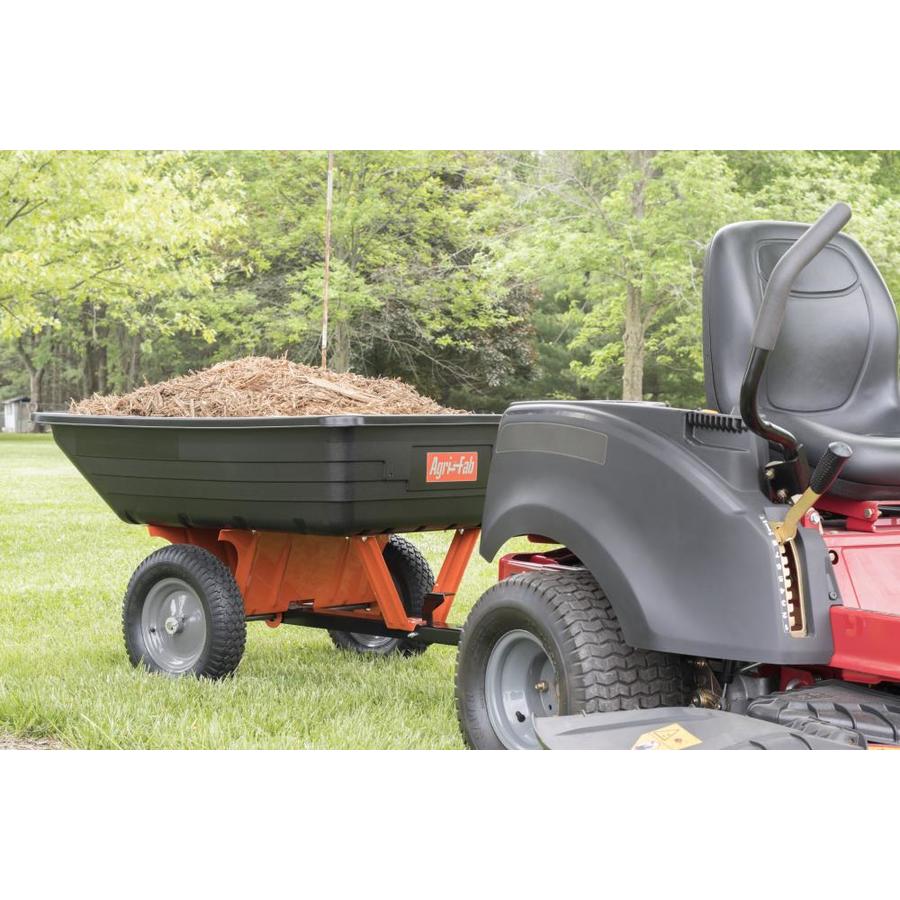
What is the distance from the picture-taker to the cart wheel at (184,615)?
462 centimetres

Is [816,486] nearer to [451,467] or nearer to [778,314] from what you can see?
[778,314]

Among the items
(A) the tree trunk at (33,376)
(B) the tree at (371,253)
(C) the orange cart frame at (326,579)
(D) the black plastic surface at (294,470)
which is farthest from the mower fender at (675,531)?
(A) the tree trunk at (33,376)

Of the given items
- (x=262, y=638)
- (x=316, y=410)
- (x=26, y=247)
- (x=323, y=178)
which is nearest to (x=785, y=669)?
(x=316, y=410)

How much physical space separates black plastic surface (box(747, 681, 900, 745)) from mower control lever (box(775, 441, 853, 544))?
0.36 meters

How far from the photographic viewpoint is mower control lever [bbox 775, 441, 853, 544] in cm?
292

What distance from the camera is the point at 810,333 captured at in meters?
3.58

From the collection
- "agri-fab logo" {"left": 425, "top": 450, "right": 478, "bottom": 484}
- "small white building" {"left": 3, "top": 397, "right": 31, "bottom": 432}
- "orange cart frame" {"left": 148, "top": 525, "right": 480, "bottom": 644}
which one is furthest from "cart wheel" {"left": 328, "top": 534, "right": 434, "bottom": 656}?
"small white building" {"left": 3, "top": 397, "right": 31, "bottom": 432}

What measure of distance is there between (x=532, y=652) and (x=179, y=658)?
190 cm

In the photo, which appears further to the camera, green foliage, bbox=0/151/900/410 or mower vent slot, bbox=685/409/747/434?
green foliage, bbox=0/151/900/410

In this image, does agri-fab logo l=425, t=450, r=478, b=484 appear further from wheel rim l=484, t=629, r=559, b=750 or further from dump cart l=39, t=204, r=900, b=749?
wheel rim l=484, t=629, r=559, b=750

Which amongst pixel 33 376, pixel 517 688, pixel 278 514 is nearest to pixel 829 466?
pixel 517 688

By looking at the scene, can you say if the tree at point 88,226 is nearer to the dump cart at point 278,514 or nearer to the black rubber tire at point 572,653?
the dump cart at point 278,514

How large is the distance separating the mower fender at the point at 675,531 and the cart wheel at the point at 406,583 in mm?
1863

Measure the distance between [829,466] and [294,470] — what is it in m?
1.94
